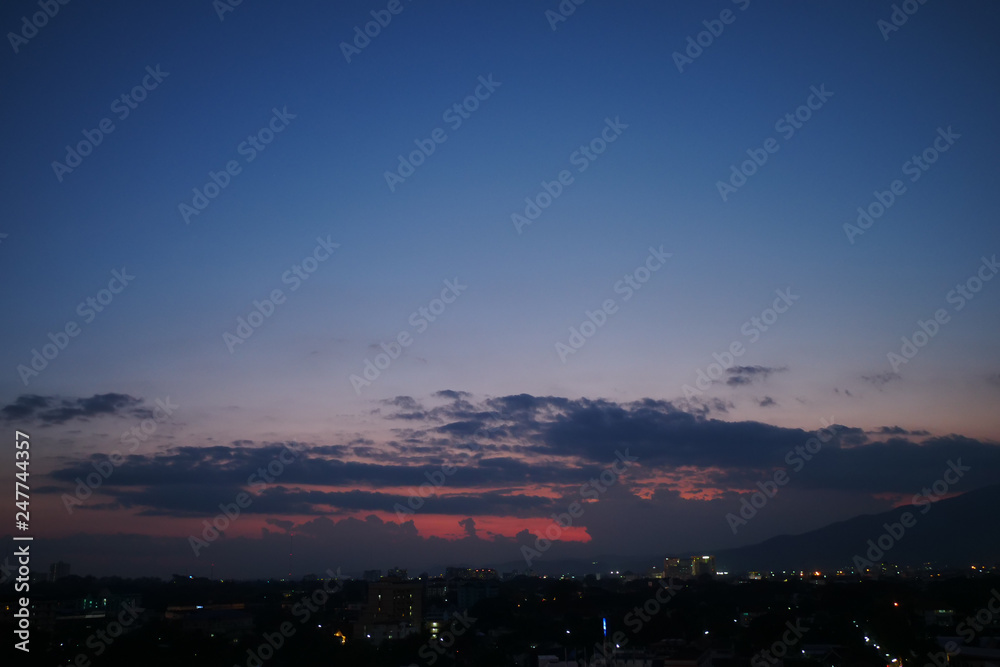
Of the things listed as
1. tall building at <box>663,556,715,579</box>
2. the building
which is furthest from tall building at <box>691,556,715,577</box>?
the building

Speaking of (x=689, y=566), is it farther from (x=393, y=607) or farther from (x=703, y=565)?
(x=393, y=607)

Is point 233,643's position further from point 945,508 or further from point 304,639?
point 945,508

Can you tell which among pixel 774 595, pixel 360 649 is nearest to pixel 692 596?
pixel 774 595

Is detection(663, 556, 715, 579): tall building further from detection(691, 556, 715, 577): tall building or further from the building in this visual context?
the building

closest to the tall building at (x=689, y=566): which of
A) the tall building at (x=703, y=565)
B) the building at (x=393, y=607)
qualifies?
the tall building at (x=703, y=565)

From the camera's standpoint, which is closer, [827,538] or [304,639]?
[304,639]

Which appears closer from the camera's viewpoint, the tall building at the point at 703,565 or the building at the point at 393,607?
the building at the point at 393,607

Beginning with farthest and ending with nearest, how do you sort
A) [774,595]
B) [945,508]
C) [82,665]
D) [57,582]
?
[945,508]
[57,582]
[774,595]
[82,665]

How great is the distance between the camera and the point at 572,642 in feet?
89.1

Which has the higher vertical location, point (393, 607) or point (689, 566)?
point (393, 607)

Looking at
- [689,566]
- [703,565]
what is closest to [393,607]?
[703,565]

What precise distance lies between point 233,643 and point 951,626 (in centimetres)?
2720

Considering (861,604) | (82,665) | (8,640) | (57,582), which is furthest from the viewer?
(57,582)

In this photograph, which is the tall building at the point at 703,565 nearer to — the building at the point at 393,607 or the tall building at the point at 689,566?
the tall building at the point at 689,566
